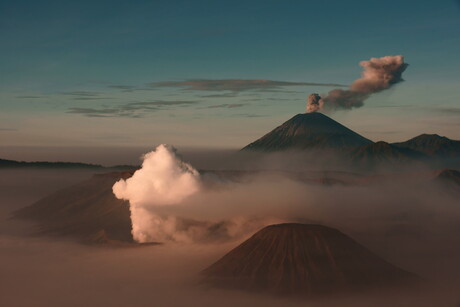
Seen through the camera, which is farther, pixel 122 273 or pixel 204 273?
pixel 122 273

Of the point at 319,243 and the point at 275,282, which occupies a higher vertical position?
the point at 319,243

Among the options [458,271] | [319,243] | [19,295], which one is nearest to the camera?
[319,243]

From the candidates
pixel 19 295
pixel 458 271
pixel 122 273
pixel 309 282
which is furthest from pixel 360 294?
pixel 19 295

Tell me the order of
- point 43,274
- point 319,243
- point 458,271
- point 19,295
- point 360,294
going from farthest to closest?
point 43,274
point 458,271
point 19,295
point 319,243
point 360,294

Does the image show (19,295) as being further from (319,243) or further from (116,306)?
(319,243)

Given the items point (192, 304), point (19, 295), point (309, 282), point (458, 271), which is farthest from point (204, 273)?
point (458, 271)

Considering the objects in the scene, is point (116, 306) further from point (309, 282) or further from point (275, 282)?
point (309, 282)
